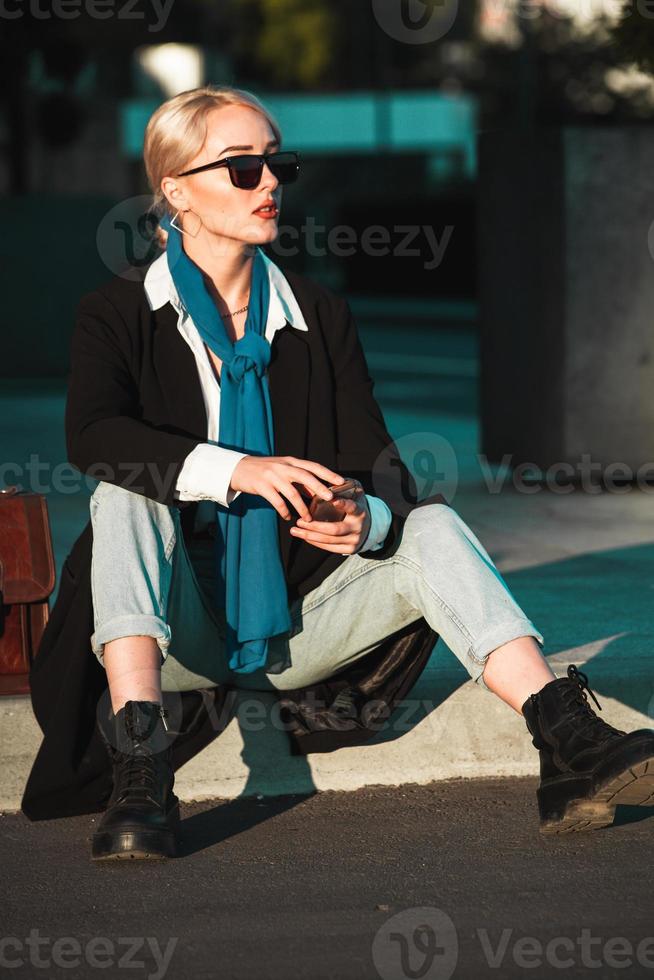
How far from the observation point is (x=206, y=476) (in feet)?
11.5

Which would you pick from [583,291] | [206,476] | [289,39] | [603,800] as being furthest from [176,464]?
[289,39]

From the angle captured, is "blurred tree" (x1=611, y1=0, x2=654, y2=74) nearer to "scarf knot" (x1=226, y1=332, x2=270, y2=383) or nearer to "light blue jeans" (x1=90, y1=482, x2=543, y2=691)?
"scarf knot" (x1=226, y1=332, x2=270, y2=383)

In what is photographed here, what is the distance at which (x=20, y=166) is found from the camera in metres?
17.0

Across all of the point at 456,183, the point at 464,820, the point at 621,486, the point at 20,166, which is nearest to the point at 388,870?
the point at 464,820

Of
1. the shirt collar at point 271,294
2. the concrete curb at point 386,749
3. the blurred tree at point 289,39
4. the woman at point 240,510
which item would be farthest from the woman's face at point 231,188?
the blurred tree at point 289,39

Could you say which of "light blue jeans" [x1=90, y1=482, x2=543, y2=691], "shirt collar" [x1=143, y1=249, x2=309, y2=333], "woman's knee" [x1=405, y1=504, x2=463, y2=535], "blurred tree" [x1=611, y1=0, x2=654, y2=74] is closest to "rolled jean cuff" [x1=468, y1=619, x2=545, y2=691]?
"light blue jeans" [x1=90, y1=482, x2=543, y2=691]

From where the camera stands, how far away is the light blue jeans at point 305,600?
11.3ft

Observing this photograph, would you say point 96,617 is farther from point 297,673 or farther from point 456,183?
point 456,183

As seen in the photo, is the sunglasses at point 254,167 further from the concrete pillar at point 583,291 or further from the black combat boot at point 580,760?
the concrete pillar at point 583,291

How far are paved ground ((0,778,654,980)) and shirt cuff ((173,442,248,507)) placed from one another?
0.76 m

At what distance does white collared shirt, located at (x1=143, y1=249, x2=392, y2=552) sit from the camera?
3.51 metres

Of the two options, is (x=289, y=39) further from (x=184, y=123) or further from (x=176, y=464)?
(x=176, y=464)

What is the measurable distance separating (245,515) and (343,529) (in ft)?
0.99

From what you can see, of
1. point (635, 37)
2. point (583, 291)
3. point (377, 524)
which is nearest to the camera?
point (377, 524)
